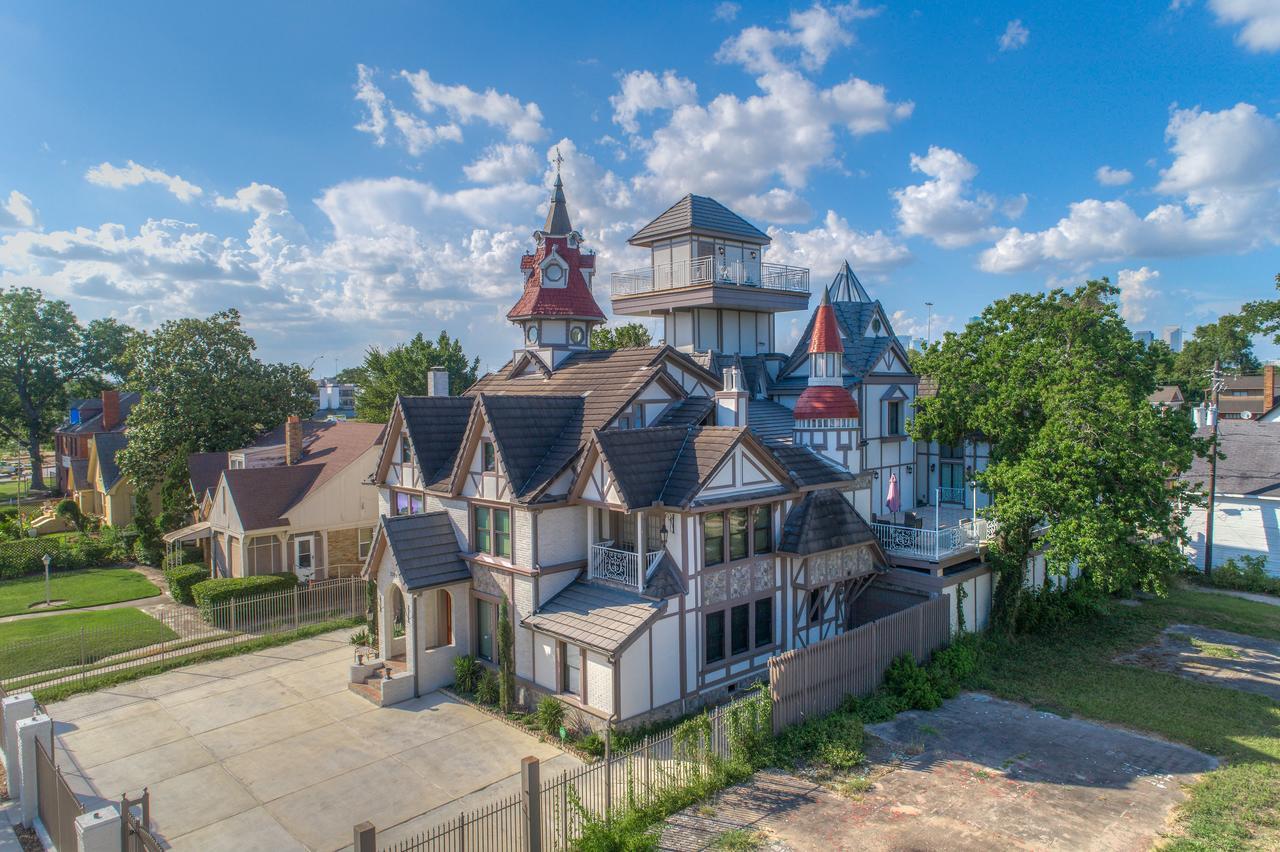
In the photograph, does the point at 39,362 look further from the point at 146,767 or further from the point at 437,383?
the point at 146,767

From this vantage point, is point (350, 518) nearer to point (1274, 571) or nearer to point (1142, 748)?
point (1142, 748)

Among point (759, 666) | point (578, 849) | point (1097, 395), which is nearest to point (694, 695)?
point (759, 666)

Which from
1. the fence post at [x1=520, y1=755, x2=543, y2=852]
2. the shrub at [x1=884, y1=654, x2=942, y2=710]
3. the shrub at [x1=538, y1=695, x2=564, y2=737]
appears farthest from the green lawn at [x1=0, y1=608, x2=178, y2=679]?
the shrub at [x1=884, y1=654, x2=942, y2=710]

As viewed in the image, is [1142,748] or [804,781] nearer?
[804,781]

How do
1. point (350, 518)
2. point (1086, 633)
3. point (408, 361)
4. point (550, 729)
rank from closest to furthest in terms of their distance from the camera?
1. point (550, 729)
2. point (1086, 633)
3. point (350, 518)
4. point (408, 361)

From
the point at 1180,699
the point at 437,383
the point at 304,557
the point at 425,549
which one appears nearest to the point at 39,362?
the point at 304,557

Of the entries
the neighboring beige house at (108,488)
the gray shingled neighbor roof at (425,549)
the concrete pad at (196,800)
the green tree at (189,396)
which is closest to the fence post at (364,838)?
the concrete pad at (196,800)
